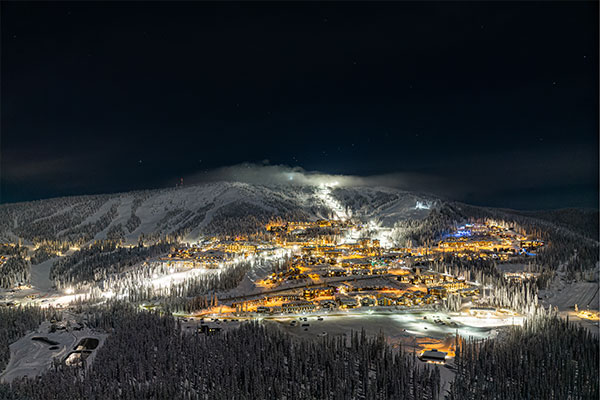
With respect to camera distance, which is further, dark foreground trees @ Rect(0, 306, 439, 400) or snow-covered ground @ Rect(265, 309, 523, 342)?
snow-covered ground @ Rect(265, 309, 523, 342)

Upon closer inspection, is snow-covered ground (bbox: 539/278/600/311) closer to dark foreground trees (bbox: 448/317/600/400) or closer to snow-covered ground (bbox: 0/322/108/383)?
dark foreground trees (bbox: 448/317/600/400)

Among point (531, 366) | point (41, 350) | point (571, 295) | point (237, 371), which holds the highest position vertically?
point (571, 295)

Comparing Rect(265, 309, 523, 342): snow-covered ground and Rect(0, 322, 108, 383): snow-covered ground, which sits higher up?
Rect(265, 309, 523, 342): snow-covered ground

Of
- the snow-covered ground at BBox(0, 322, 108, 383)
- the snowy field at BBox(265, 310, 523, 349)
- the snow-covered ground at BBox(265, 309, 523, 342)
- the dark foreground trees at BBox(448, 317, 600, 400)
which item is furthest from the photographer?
the snow-covered ground at BBox(265, 309, 523, 342)

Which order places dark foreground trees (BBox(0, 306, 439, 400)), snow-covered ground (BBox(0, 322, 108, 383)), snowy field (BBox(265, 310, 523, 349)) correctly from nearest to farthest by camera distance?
1. dark foreground trees (BBox(0, 306, 439, 400))
2. snow-covered ground (BBox(0, 322, 108, 383))
3. snowy field (BBox(265, 310, 523, 349))

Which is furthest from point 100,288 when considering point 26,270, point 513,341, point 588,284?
point 588,284

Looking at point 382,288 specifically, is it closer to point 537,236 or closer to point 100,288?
point 100,288

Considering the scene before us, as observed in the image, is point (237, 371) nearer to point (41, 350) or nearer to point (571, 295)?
point (41, 350)

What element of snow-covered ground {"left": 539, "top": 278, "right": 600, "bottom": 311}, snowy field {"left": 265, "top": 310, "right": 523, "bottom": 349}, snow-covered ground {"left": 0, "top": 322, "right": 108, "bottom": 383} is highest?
snow-covered ground {"left": 539, "top": 278, "right": 600, "bottom": 311}

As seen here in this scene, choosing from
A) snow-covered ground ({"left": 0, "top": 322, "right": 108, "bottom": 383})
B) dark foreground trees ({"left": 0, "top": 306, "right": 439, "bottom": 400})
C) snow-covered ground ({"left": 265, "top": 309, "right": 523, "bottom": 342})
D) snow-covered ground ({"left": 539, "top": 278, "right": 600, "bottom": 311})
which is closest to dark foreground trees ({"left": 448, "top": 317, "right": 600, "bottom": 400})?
dark foreground trees ({"left": 0, "top": 306, "right": 439, "bottom": 400})

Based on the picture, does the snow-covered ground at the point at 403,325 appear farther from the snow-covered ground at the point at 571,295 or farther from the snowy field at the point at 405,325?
the snow-covered ground at the point at 571,295

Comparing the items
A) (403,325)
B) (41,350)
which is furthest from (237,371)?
(403,325)
